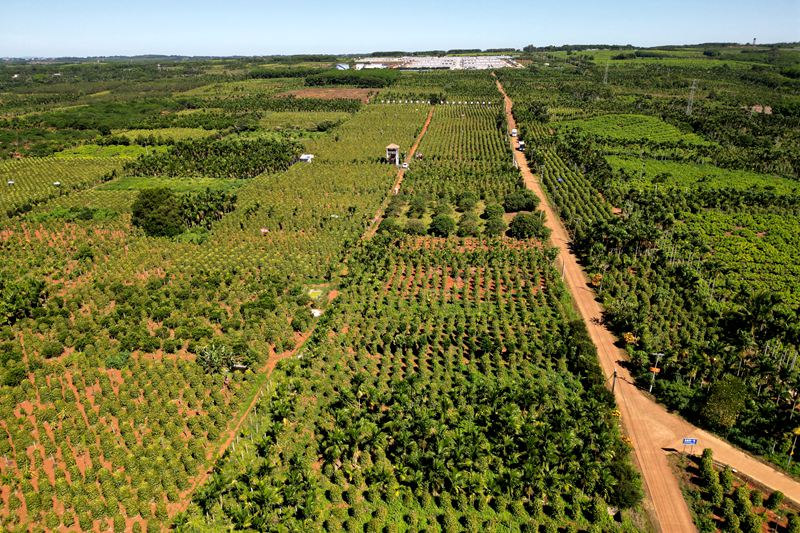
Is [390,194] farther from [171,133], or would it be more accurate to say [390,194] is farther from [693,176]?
[171,133]

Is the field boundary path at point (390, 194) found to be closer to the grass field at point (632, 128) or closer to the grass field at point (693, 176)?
the grass field at point (693, 176)

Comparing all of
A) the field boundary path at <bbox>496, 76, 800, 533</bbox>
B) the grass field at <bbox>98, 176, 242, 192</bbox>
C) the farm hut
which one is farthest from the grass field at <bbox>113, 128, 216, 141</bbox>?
the field boundary path at <bbox>496, 76, 800, 533</bbox>

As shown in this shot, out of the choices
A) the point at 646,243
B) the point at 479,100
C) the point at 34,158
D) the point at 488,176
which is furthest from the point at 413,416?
the point at 479,100

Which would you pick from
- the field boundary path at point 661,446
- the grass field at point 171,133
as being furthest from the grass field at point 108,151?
the field boundary path at point 661,446

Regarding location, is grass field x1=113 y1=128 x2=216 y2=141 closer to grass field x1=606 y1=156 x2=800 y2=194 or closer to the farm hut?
the farm hut

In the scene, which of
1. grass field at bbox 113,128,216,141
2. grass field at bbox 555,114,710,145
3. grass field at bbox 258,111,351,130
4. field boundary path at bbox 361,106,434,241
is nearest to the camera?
field boundary path at bbox 361,106,434,241

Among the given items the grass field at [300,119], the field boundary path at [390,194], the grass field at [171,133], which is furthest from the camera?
the grass field at [300,119]

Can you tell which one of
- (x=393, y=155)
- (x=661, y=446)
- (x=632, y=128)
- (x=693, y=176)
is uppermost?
(x=632, y=128)

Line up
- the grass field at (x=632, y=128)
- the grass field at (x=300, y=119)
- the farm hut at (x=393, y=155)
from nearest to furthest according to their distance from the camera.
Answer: the farm hut at (x=393, y=155) → the grass field at (x=632, y=128) → the grass field at (x=300, y=119)

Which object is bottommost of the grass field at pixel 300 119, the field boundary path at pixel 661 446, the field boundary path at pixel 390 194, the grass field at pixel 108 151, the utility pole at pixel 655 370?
the field boundary path at pixel 661 446

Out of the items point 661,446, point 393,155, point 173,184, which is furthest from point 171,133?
point 661,446
